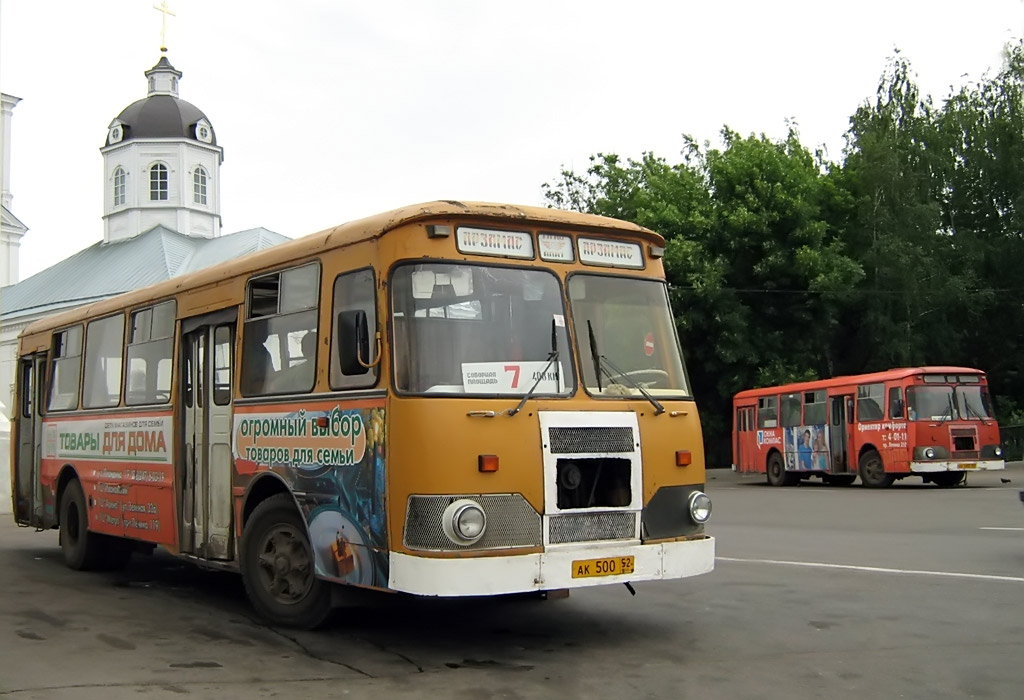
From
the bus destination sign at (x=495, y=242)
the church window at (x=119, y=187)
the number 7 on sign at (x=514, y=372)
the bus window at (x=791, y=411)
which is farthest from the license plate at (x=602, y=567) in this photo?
the church window at (x=119, y=187)

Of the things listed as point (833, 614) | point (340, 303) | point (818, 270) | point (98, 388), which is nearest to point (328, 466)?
point (340, 303)

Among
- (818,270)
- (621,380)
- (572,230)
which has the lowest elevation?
(621,380)

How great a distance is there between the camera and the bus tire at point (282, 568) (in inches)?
326

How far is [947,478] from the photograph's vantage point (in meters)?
27.6

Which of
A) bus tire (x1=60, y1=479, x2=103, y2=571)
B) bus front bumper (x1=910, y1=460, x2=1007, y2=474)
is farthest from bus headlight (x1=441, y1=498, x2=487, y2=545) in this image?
bus front bumper (x1=910, y1=460, x2=1007, y2=474)

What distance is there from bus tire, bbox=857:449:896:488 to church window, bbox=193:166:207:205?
40.6 m

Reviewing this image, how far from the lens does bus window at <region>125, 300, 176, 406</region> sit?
1053cm

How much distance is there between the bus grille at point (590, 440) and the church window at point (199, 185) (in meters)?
54.1

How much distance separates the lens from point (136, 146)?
190 ft

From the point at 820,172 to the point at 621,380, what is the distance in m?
37.1

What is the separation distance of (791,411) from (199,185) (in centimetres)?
3765

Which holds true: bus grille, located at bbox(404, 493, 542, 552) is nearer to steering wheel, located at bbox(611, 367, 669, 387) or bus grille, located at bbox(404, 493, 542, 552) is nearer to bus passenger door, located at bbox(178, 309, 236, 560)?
steering wheel, located at bbox(611, 367, 669, 387)

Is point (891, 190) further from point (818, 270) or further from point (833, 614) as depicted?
point (833, 614)

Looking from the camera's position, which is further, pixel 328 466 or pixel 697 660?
pixel 328 466
